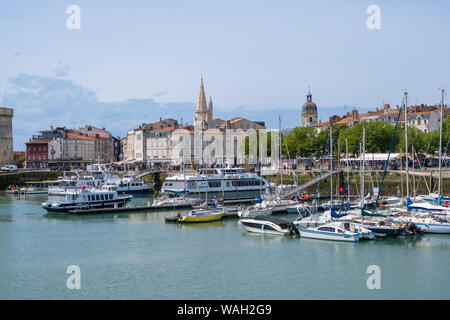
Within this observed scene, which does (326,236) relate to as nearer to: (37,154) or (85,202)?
(85,202)

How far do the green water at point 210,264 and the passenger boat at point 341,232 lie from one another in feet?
1.83

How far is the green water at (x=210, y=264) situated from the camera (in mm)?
24797

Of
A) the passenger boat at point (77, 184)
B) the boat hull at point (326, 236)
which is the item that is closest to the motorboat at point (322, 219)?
the boat hull at point (326, 236)

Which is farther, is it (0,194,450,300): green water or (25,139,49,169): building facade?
(25,139,49,169): building facade

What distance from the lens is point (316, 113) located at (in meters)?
132

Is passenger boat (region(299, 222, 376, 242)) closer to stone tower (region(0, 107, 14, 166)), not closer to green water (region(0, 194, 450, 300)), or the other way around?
green water (region(0, 194, 450, 300))

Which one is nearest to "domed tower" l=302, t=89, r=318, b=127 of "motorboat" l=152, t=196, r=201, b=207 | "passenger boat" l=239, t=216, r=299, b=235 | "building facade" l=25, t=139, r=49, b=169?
"building facade" l=25, t=139, r=49, b=169

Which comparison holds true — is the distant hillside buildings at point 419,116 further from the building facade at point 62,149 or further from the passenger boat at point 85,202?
the building facade at point 62,149

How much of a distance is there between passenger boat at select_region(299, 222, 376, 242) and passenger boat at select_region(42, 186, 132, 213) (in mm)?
24003

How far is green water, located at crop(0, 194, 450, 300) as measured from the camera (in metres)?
24.8

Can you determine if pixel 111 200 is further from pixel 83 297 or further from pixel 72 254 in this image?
pixel 83 297

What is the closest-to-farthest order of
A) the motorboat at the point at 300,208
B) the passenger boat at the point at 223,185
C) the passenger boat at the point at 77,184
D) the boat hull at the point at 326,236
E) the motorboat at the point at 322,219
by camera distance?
the boat hull at the point at 326,236 < the motorboat at the point at 322,219 < the motorboat at the point at 300,208 < the passenger boat at the point at 77,184 < the passenger boat at the point at 223,185

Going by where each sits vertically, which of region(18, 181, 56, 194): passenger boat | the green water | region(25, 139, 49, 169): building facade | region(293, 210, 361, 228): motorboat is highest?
region(25, 139, 49, 169): building facade

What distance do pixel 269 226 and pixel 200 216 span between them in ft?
25.5
